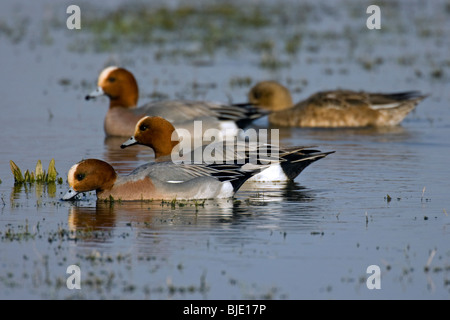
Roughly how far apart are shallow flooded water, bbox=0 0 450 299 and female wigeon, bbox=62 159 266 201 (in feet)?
0.41

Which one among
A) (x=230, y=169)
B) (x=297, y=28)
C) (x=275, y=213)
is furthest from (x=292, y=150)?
(x=297, y=28)

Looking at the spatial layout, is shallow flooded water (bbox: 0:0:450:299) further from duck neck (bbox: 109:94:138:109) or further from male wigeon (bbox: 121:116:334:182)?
duck neck (bbox: 109:94:138:109)

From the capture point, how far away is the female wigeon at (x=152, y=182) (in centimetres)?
912

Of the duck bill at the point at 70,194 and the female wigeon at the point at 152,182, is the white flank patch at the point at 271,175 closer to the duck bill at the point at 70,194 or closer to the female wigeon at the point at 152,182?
the female wigeon at the point at 152,182

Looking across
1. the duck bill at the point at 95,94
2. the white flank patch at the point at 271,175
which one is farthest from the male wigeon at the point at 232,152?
the duck bill at the point at 95,94

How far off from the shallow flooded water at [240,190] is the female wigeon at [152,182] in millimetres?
125

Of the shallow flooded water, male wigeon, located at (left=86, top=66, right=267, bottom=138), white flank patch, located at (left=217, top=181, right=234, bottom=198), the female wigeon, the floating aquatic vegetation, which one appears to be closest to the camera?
the shallow flooded water

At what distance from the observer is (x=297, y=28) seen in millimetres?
24547

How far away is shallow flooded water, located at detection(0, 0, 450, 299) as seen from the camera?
6.72 m

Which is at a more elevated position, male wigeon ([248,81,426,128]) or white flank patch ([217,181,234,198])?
male wigeon ([248,81,426,128])

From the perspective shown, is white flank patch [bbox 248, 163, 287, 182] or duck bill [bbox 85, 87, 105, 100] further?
duck bill [bbox 85, 87, 105, 100]

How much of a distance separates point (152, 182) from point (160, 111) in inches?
180

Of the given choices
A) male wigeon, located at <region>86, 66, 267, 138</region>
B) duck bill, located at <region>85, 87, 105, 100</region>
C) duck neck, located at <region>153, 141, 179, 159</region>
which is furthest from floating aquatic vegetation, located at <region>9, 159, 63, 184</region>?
duck bill, located at <region>85, 87, 105, 100</region>

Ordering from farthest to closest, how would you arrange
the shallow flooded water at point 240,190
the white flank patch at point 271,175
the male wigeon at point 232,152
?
the white flank patch at point 271,175 < the male wigeon at point 232,152 < the shallow flooded water at point 240,190
